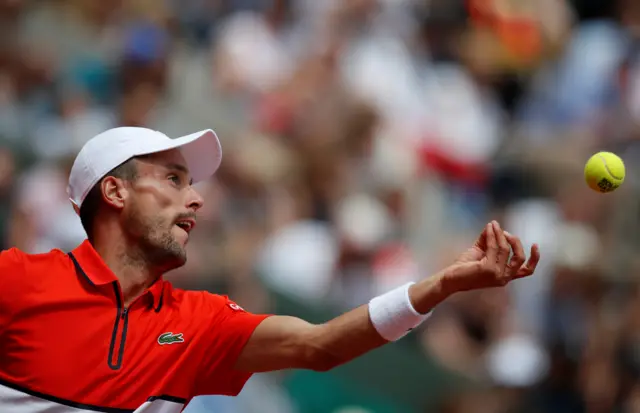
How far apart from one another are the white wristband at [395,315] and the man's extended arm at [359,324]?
0.08 feet

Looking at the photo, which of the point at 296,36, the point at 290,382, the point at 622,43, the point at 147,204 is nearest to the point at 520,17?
the point at 622,43

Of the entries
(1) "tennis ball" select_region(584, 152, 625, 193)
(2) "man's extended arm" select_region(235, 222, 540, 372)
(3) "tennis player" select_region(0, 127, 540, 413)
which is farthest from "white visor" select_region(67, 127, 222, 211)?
(1) "tennis ball" select_region(584, 152, 625, 193)

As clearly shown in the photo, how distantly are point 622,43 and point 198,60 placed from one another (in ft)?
13.6

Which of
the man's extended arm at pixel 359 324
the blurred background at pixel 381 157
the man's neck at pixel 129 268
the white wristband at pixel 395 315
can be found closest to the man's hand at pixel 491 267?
the man's extended arm at pixel 359 324

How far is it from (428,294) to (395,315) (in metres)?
0.16

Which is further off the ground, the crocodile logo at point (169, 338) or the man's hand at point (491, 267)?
the man's hand at point (491, 267)

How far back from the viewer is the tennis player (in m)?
4.26

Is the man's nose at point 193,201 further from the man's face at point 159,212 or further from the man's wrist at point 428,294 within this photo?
the man's wrist at point 428,294

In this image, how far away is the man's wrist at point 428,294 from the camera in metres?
4.13

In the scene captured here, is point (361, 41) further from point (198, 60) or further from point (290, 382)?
point (290, 382)

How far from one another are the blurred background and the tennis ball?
11.3 feet

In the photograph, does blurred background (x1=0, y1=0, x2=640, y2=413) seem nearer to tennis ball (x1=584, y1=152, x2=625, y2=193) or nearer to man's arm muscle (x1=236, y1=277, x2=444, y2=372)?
man's arm muscle (x1=236, y1=277, x2=444, y2=372)

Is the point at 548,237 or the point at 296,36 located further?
the point at 296,36

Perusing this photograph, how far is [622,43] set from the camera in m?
10.2
